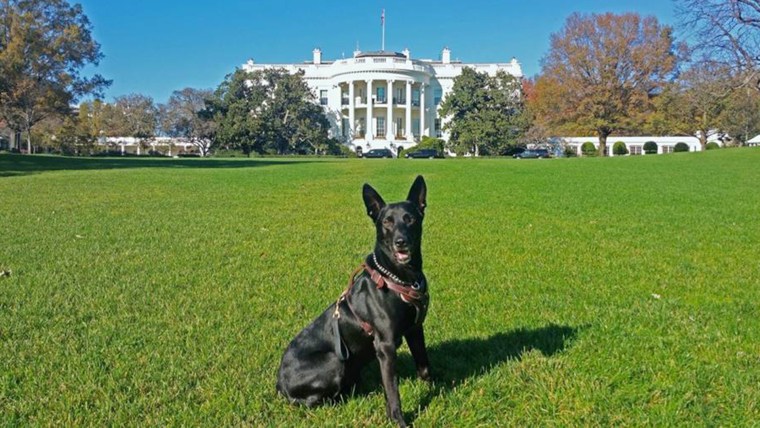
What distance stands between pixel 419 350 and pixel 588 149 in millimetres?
65198

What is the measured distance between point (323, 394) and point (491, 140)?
194 feet

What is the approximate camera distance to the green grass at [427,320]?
321 centimetres

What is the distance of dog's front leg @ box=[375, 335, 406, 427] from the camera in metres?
2.89

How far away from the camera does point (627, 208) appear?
1186cm

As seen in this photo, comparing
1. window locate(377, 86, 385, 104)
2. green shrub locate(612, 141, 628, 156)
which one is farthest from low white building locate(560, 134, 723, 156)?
window locate(377, 86, 385, 104)

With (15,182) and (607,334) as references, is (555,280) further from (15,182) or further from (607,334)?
(15,182)

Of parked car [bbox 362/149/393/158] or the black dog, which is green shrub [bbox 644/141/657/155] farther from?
the black dog

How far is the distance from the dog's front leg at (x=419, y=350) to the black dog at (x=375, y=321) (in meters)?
0.01

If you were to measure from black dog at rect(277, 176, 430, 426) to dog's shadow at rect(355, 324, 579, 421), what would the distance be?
1.16ft

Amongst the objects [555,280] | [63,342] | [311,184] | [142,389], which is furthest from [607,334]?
[311,184]

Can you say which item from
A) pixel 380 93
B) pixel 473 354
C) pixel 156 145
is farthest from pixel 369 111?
pixel 473 354

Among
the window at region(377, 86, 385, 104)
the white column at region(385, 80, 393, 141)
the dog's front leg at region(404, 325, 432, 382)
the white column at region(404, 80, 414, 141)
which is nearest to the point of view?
the dog's front leg at region(404, 325, 432, 382)

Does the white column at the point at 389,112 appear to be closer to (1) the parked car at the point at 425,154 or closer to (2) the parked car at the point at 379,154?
(2) the parked car at the point at 379,154

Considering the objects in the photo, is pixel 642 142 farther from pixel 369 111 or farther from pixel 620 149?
pixel 369 111
